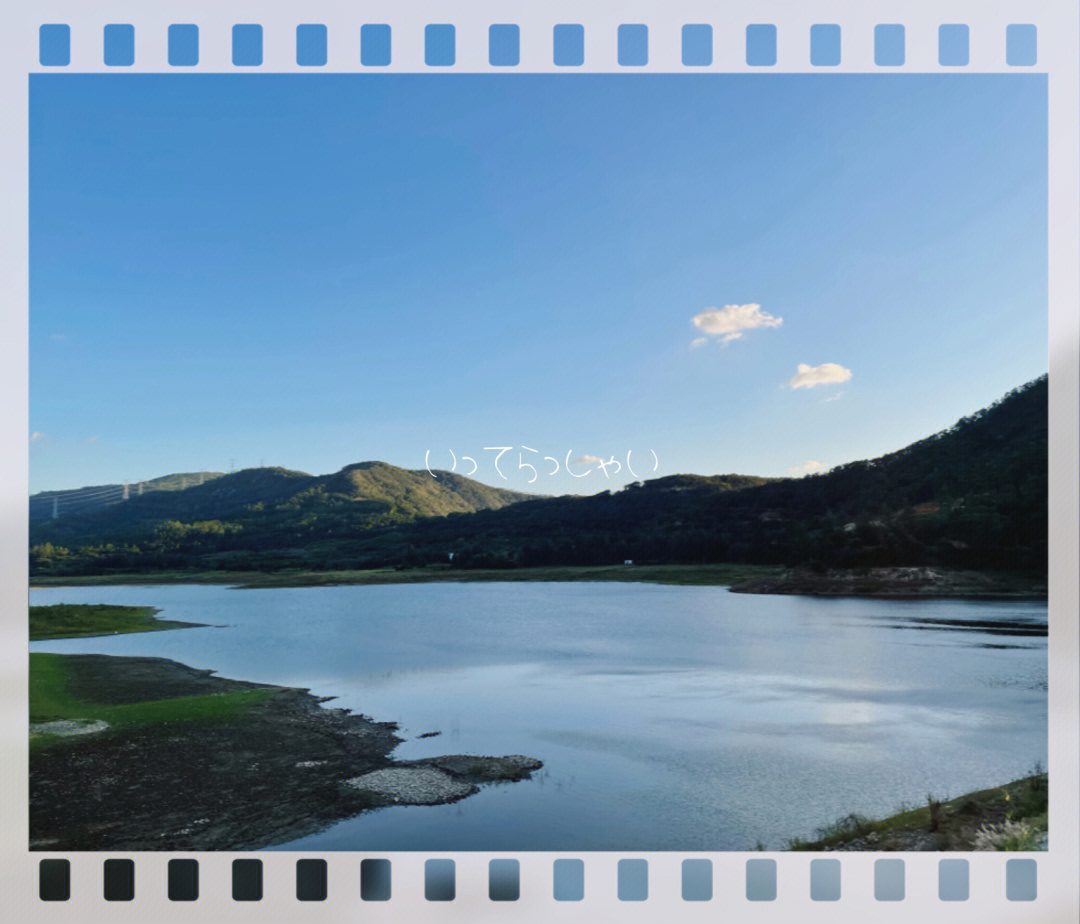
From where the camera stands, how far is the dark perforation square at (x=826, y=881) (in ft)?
9.81

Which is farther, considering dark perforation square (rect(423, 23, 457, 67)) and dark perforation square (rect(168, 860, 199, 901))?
dark perforation square (rect(423, 23, 457, 67))

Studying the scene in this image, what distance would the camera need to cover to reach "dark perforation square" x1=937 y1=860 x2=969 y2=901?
9.82 feet

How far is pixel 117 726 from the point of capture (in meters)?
5.51

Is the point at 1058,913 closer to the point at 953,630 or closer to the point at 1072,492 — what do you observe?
the point at 1072,492

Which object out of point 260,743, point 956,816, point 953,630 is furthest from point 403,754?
point 953,630

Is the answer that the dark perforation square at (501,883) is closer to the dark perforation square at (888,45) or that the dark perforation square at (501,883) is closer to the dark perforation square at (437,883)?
the dark perforation square at (437,883)

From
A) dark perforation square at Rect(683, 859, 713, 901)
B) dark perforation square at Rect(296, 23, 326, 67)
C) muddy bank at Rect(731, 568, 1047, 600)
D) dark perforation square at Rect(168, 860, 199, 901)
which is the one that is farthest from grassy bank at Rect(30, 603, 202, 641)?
dark perforation square at Rect(683, 859, 713, 901)

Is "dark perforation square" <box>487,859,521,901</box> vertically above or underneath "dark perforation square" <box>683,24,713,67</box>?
underneath

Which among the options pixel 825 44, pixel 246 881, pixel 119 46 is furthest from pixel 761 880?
pixel 119 46

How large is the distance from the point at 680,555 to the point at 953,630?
2657 mm

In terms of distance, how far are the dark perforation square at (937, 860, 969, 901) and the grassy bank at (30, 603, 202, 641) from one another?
7894mm

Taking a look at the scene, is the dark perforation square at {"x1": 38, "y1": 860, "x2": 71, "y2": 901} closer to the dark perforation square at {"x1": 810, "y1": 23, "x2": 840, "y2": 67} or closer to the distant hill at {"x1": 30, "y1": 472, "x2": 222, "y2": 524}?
the distant hill at {"x1": 30, "y1": 472, "x2": 222, "y2": 524}

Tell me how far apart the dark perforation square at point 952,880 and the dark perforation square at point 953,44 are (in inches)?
143

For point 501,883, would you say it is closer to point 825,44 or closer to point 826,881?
point 826,881
